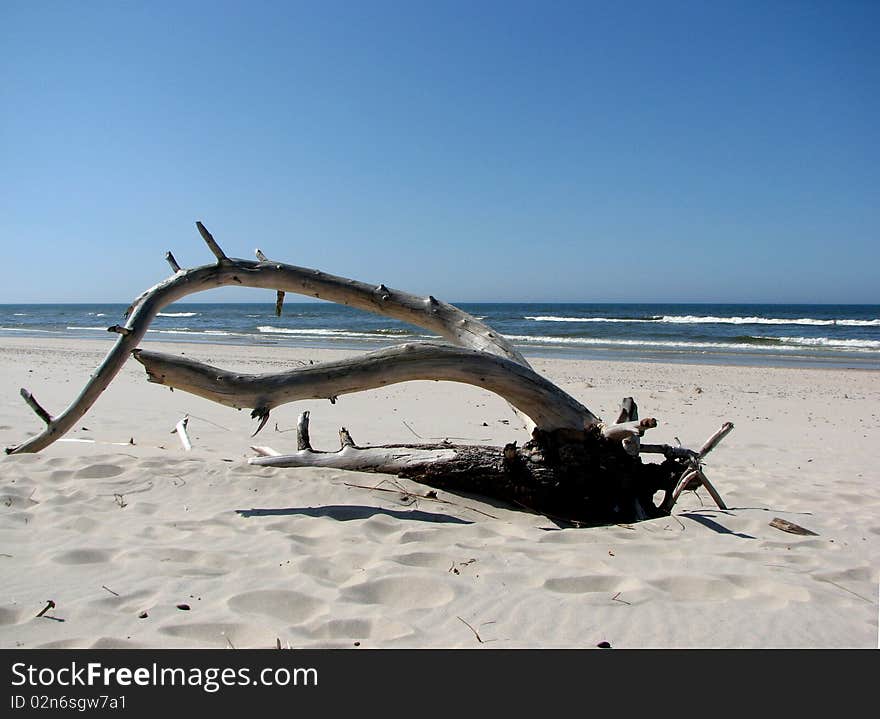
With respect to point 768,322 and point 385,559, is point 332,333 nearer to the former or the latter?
point 768,322

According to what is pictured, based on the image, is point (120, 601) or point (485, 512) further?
point (485, 512)

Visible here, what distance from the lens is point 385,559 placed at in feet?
10.3

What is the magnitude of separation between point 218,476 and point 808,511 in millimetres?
4320

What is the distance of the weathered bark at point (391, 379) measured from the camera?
13.8ft

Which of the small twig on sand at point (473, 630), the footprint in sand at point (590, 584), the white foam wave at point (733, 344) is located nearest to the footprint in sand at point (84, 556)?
the small twig on sand at point (473, 630)

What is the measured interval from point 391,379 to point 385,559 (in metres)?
1.44

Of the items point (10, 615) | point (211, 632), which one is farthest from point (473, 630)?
point (10, 615)

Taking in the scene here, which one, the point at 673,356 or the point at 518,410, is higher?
the point at 518,410

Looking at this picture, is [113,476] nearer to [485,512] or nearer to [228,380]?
[228,380]

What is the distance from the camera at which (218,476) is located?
15.2ft

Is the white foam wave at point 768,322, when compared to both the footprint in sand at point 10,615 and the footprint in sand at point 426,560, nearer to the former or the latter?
the footprint in sand at point 426,560
